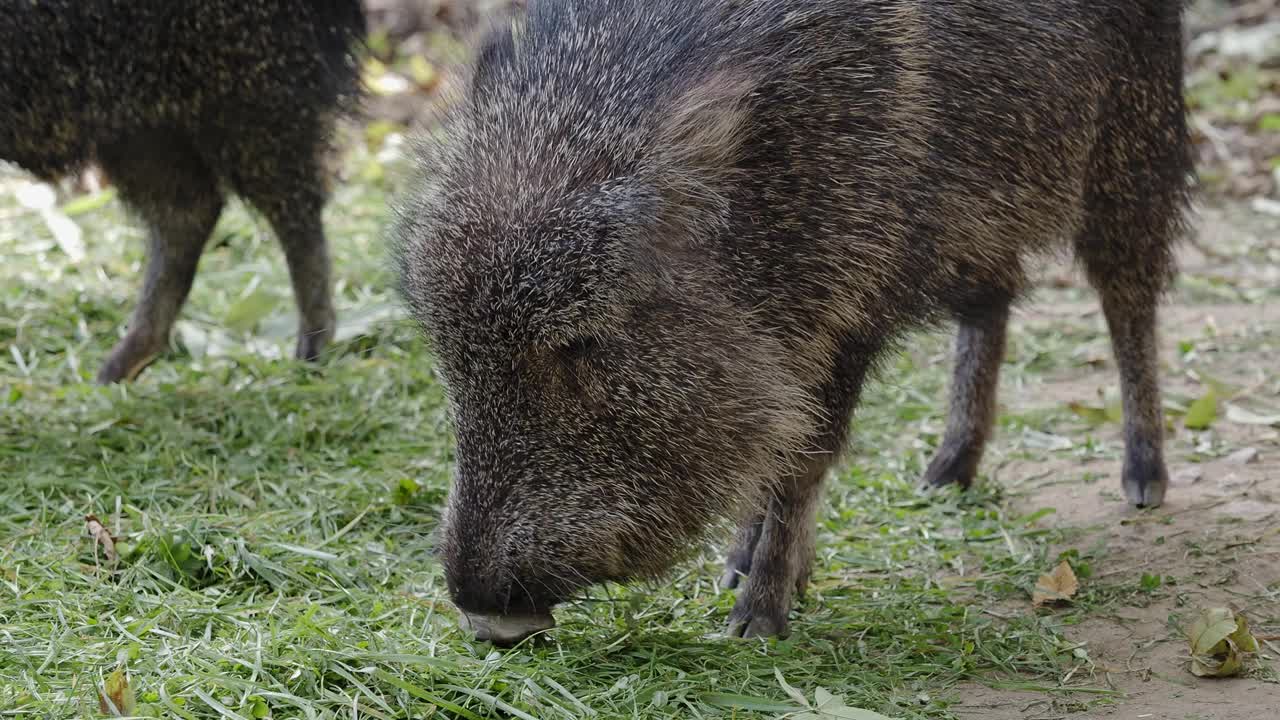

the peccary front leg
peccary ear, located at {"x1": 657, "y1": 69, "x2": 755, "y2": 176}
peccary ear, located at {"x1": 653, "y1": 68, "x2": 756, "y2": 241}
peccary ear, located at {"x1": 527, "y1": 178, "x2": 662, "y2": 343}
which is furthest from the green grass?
peccary ear, located at {"x1": 657, "y1": 69, "x2": 755, "y2": 176}

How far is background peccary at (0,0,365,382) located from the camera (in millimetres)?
4453

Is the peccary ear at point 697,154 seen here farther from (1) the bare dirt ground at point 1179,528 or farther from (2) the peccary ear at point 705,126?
(1) the bare dirt ground at point 1179,528

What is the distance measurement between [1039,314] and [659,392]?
3519mm

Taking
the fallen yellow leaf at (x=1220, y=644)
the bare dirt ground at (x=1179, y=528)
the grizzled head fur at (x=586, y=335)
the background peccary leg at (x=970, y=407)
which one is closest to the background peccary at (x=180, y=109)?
the grizzled head fur at (x=586, y=335)

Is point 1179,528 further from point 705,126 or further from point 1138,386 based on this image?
point 705,126

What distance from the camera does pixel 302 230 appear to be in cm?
518

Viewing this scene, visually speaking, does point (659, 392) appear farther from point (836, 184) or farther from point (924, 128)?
point (924, 128)

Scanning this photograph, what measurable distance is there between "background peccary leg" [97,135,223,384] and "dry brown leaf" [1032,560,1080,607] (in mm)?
3123

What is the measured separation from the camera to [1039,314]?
6039 mm

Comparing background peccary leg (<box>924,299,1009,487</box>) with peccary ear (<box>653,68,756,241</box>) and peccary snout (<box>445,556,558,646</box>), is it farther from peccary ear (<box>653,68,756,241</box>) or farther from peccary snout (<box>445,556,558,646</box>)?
peccary snout (<box>445,556,558,646</box>)

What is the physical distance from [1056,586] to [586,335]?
59.6 inches

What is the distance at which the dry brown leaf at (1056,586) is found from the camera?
360cm

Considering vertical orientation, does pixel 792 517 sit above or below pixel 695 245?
below

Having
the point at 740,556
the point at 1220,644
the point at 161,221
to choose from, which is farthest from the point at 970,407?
the point at 161,221
